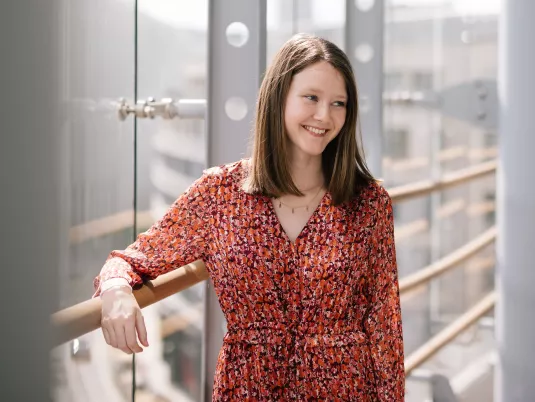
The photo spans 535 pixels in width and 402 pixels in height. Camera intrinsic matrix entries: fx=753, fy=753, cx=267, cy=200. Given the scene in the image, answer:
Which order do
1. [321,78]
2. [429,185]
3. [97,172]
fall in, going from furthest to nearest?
[429,185], [321,78], [97,172]

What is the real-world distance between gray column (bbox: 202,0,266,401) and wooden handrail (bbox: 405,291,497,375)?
796 millimetres

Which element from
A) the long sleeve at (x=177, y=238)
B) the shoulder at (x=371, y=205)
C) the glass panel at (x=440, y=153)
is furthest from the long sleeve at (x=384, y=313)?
the glass panel at (x=440, y=153)

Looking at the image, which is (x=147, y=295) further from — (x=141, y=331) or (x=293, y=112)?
(x=293, y=112)

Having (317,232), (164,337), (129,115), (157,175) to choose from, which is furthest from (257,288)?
(164,337)

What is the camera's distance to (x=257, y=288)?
3.46 feet

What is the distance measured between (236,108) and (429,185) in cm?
74

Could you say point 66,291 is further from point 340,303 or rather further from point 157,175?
point 157,175

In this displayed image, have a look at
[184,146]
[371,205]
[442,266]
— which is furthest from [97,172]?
[442,266]

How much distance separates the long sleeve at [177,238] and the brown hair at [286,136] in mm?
70

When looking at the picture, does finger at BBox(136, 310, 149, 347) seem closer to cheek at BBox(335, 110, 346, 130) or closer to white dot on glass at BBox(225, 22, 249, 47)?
cheek at BBox(335, 110, 346, 130)

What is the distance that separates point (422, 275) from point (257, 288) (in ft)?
3.80

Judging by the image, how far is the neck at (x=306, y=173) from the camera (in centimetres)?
114

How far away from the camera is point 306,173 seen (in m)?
1.15

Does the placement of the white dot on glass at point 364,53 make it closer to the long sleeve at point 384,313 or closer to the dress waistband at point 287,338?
the long sleeve at point 384,313
